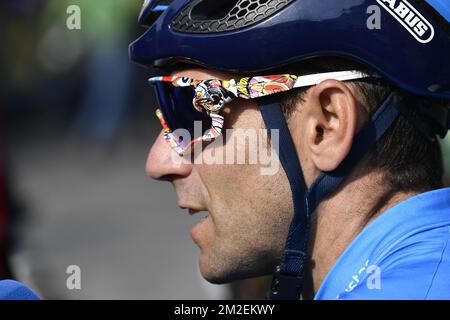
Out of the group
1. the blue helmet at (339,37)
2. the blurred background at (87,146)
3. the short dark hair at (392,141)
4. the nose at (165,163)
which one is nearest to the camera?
the blue helmet at (339,37)

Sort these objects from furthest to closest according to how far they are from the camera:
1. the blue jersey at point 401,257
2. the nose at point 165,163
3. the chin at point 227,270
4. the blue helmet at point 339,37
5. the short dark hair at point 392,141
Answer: the nose at point 165,163, the chin at point 227,270, the short dark hair at point 392,141, the blue helmet at point 339,37, the blue jersey at point 401,257

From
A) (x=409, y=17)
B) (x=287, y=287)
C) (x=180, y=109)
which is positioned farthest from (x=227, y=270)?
(x=409, y=17)

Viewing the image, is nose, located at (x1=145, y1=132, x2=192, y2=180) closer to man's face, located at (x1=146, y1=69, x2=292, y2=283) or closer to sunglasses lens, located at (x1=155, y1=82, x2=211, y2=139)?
man's face, located at (x1=146, y1=69, x2=292, y2=283)

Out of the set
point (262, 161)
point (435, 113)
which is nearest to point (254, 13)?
point (262, 161)

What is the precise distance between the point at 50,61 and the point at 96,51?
3.42 feet

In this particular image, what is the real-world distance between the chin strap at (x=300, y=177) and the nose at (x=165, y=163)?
0.45 metres

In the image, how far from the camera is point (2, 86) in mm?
13812

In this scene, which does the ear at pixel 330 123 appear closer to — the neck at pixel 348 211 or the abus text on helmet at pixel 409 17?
the neck at pixel 348 211

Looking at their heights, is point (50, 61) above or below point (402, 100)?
above

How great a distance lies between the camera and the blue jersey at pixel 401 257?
89.0 inches

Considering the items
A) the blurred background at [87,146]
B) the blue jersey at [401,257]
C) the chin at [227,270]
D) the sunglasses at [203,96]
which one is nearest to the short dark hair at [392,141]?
the sunglasses at [203,96]

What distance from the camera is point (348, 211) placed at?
Result: 109 inches

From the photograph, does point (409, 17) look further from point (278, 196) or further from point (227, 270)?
point (227, 270)
